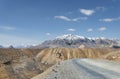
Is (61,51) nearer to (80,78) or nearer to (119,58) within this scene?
(119,58)

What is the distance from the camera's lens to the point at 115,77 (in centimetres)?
2197

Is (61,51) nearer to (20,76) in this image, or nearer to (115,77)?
(20,76)

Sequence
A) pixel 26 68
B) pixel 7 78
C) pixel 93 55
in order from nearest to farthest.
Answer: pixel 7 78 < pixel 26 68 < pixel 93 55

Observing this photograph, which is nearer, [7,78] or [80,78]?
[80,78]

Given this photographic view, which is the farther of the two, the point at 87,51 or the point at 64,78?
the point at 87,51

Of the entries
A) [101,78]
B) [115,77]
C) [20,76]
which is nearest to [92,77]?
[101,78]

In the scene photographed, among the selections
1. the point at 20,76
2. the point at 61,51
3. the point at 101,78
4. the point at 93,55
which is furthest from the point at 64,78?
the point at 93,55

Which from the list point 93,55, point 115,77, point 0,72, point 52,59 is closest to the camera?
point 115,77

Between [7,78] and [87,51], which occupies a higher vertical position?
[87,51]

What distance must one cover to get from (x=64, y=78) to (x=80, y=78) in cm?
143

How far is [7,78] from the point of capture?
3897 centimetres

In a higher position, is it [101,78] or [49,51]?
[49,51]

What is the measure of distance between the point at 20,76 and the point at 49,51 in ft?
198

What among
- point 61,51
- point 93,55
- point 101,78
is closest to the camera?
point 101,78
